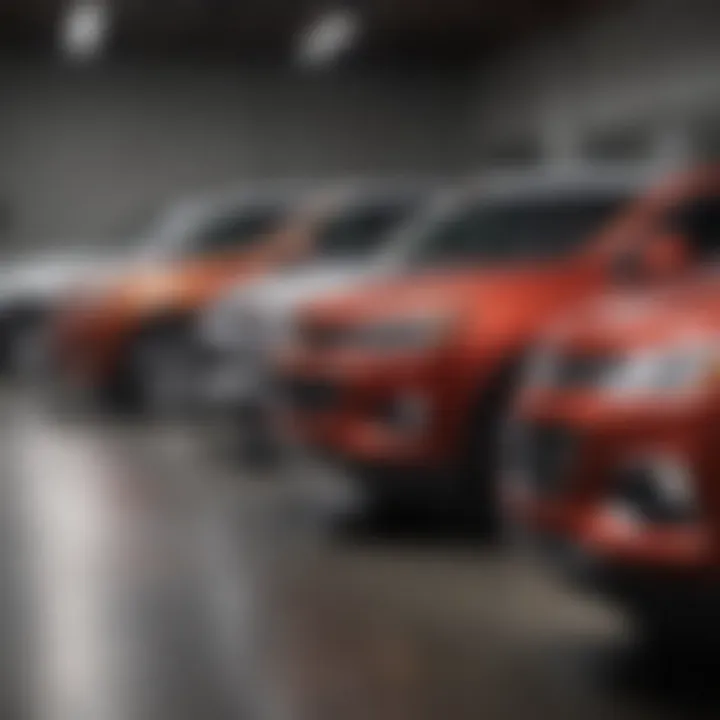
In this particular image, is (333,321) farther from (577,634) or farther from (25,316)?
(577,634)

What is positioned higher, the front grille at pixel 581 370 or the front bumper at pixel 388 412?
the front bumper at pixel 388 412

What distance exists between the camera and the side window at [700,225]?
23.8 feet

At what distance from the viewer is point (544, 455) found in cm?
555

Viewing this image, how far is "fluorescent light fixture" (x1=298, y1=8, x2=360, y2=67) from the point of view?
7.58 m

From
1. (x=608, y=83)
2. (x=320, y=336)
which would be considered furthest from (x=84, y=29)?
(x=608, y=83)

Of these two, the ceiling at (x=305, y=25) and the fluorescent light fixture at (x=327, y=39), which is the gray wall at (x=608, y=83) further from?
the fluorescent light fixture at (x=327, y=39)

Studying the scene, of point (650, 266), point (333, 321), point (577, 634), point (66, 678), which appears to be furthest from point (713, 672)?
point (333, 321)

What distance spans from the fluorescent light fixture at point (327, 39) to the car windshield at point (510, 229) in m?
0.80

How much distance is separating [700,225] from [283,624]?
202 centimetres

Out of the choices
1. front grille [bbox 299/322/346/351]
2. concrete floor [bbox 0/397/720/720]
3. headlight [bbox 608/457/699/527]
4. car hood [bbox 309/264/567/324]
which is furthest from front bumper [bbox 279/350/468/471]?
headlight [bbox 608/457/699/527]

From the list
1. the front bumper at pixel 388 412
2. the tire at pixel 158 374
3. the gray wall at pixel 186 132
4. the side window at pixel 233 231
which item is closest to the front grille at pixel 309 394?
the front bumper at pixel 388 412

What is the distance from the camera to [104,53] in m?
7.50

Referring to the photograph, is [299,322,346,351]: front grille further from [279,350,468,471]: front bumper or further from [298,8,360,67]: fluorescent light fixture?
[298,8,360,67]: fluorescent light fixture

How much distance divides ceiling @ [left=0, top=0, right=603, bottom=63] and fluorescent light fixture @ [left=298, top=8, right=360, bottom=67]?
2.6 inches
